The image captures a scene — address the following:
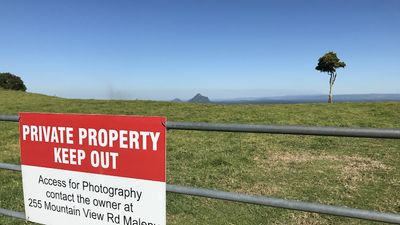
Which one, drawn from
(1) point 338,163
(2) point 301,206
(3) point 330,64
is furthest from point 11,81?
(2) point 301,206

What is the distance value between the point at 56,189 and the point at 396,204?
5.36 meters

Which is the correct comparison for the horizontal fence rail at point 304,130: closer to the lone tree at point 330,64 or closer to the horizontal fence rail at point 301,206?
the horizontal fence rail at point 301,206

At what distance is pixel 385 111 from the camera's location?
20828mm

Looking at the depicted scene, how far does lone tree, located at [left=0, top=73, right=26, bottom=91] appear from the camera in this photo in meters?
69.8

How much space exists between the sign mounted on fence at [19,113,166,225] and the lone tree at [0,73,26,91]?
70511 mm

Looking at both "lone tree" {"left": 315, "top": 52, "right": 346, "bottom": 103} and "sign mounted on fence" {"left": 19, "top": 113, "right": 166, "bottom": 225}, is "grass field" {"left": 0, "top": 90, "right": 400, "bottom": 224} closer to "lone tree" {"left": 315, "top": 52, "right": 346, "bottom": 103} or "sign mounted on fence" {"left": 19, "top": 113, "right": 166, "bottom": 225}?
"sign mounted on fence" {"left": 19, "top": 113, "right": 166, "bottom": 225}

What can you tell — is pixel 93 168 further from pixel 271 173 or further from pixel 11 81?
pixel 11 81

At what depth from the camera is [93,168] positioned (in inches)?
145

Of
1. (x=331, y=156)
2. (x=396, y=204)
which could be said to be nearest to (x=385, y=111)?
(x=331, y=156)

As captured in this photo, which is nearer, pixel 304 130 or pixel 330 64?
pixel 304 130

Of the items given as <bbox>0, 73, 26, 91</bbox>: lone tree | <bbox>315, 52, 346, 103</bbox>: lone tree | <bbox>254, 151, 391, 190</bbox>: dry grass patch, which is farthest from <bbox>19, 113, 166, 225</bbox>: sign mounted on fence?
<bbox>0, 73, 26, 91</bbox>: lone tree

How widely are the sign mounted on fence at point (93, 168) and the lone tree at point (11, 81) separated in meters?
70.5

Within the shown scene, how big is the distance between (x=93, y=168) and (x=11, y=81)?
243 ft

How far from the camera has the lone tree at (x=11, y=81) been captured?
69.8m
